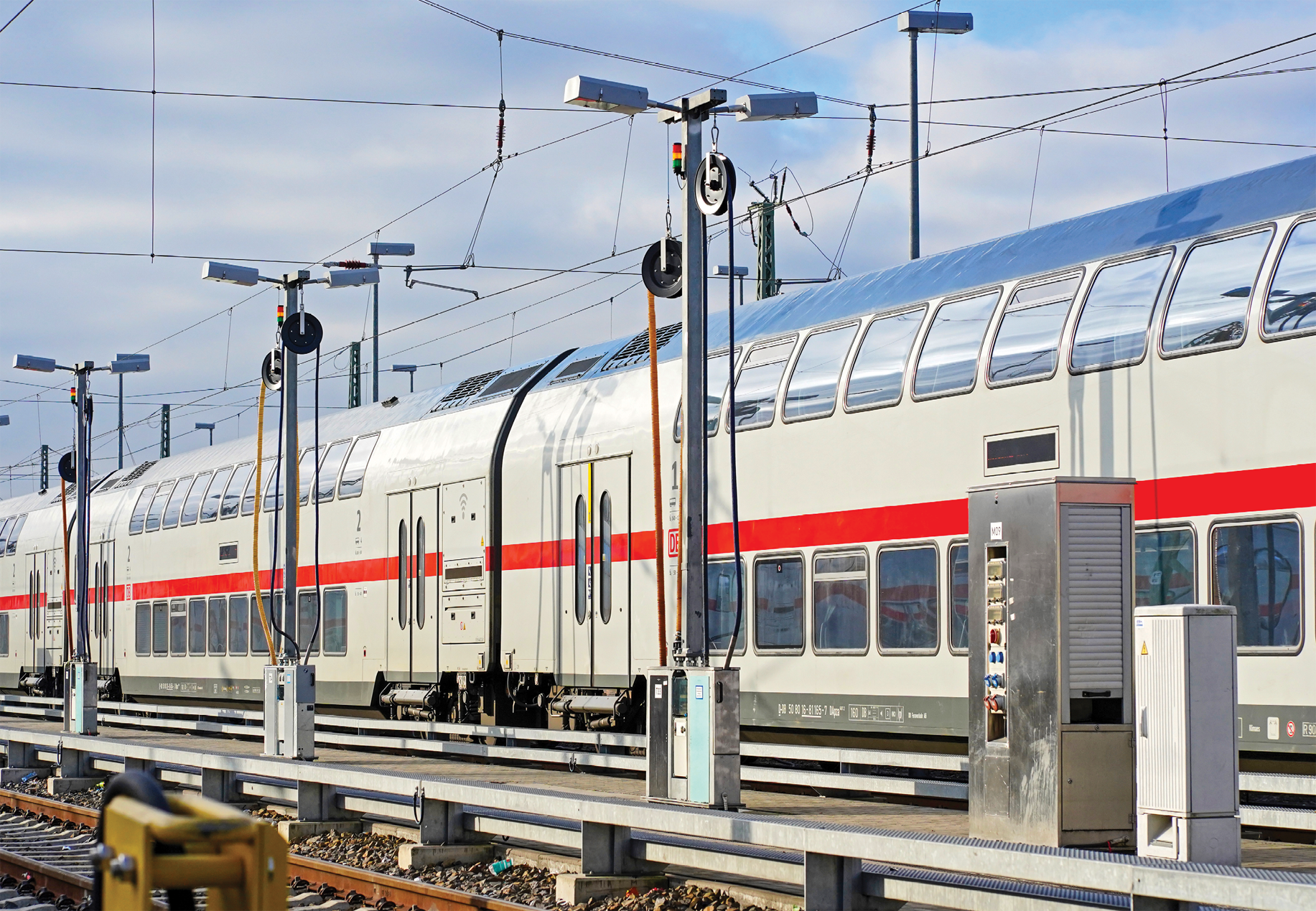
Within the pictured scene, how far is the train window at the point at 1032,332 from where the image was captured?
40.9 ft

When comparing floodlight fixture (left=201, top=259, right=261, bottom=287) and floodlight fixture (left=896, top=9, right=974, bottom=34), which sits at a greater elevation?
floodlight fixture (left=896, top=9, right=974, bottom=34)

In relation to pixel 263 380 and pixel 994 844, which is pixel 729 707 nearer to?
pixel 994 844

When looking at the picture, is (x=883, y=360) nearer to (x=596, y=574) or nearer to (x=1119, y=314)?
(x=1119, y=314)

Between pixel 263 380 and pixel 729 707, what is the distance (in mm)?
11407

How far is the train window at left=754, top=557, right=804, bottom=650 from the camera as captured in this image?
585 inches

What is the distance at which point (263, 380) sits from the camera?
21.9 metres

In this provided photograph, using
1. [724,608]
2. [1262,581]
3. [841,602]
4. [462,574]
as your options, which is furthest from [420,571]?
[1262,581]

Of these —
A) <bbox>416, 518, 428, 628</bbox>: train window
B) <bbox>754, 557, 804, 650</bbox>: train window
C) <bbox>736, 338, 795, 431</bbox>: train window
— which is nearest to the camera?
<bbox>754, 557, 804, 650</bbox>: train window

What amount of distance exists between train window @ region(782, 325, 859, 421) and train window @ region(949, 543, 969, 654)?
2.02 m

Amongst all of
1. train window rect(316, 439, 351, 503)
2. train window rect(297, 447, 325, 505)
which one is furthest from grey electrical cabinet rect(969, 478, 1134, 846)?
train window rect(297, 447, 325, 505)

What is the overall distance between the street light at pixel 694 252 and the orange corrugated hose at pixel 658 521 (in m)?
0.57

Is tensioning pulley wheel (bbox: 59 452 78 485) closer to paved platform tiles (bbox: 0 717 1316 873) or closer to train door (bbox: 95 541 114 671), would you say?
train door (bbox: 95 541 114 671)

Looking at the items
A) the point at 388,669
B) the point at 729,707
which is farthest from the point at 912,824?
the point at 388,669

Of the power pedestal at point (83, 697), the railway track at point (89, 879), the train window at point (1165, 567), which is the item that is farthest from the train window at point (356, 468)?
the train window at point (1165, 567)
